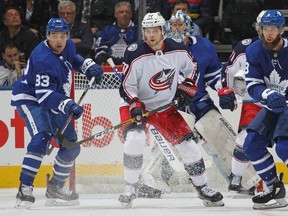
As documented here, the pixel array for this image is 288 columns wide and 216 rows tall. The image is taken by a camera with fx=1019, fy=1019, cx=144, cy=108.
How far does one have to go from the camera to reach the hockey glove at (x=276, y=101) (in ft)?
→ 17.8

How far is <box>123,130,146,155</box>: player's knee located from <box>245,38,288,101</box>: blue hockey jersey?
721mm

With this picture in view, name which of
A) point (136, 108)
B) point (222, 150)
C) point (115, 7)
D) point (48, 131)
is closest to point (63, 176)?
point (48, 131)

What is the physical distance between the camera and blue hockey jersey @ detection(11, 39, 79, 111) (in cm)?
598

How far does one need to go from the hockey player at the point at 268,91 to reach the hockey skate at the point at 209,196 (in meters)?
0.32

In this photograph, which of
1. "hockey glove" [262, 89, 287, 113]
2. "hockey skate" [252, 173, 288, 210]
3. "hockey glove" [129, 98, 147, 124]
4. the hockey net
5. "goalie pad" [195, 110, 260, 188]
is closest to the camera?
"hockey glove" [262, 89, 287, 113]

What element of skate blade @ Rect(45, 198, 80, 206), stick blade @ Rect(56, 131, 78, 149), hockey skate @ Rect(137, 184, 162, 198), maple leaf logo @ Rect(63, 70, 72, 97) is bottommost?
hockey skate @ Rect(137, 184, 162, 198)

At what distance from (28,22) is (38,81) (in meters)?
2.32

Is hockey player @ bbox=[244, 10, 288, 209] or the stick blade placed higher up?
hockey player @ bbox=[244, 10, 288, 209]

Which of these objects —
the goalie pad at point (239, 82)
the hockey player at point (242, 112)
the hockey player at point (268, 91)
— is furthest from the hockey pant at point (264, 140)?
the hockey player at point (242, 112)

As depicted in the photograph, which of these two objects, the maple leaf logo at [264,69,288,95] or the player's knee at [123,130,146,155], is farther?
the player's knee at [123,130,146,155]

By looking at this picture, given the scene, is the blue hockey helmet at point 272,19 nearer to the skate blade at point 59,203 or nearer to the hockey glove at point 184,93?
the hockey glove at point 184,93

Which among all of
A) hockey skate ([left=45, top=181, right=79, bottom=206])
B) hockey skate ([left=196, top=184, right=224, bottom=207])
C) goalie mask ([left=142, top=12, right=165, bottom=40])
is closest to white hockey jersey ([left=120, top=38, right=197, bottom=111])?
goalie mask ([left=142, top=12, right=165, bottom=40])

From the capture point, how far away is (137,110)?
586 centimetres

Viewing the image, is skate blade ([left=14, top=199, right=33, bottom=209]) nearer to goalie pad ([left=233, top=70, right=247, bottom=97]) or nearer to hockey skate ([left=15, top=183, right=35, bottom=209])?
hockey skate ([left=15, top=183, right=35, bottom=209])
